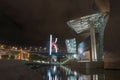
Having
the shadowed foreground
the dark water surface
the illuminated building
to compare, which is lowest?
the dark water surface

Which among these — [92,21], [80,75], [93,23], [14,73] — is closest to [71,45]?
[93,23]

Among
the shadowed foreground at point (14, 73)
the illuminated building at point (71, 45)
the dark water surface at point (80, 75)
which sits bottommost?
the dark water surface at point (80, 75)

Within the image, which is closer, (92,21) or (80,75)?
(80,75)

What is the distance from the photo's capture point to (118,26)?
172 feet

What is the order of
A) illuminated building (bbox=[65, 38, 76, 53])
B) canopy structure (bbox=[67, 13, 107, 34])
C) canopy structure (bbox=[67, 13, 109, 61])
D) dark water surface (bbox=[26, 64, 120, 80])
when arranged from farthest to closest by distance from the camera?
illuminated building (bbox=[65, 38, 76, 53]) → canopy structure (bbox=[67, 13, 109, 61]) → canopy structure (bbox=[67, 13, 107, 34]) → dark water surface (bbox=[26, 64, 120, 80])

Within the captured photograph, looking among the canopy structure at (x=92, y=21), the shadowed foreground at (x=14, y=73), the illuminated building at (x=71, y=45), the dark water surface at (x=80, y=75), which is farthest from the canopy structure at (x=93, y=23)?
the illuminated building at (x=71, y=45)

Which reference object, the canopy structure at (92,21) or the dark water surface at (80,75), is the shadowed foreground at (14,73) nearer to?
the dark water surface at (80,75)

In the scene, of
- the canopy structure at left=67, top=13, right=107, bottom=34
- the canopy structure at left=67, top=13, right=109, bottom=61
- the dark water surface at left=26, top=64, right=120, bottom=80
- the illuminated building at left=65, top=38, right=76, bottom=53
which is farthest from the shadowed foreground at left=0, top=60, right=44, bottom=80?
the illuminated building at left=65, top=38, right=76, bottom=53

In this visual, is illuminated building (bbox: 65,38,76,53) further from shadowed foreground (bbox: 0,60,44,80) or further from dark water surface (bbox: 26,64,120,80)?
shadowed foreground (bbox: 0,60,44,80)

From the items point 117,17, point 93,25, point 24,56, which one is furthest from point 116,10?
point 24,56

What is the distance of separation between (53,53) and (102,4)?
91.4m

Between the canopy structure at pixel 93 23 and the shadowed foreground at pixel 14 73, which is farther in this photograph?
the canopy structure at pixel 93 23

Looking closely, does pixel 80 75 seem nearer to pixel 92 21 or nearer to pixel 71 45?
pixel 92 21

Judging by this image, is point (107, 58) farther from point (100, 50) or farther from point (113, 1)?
point (100, 50)
